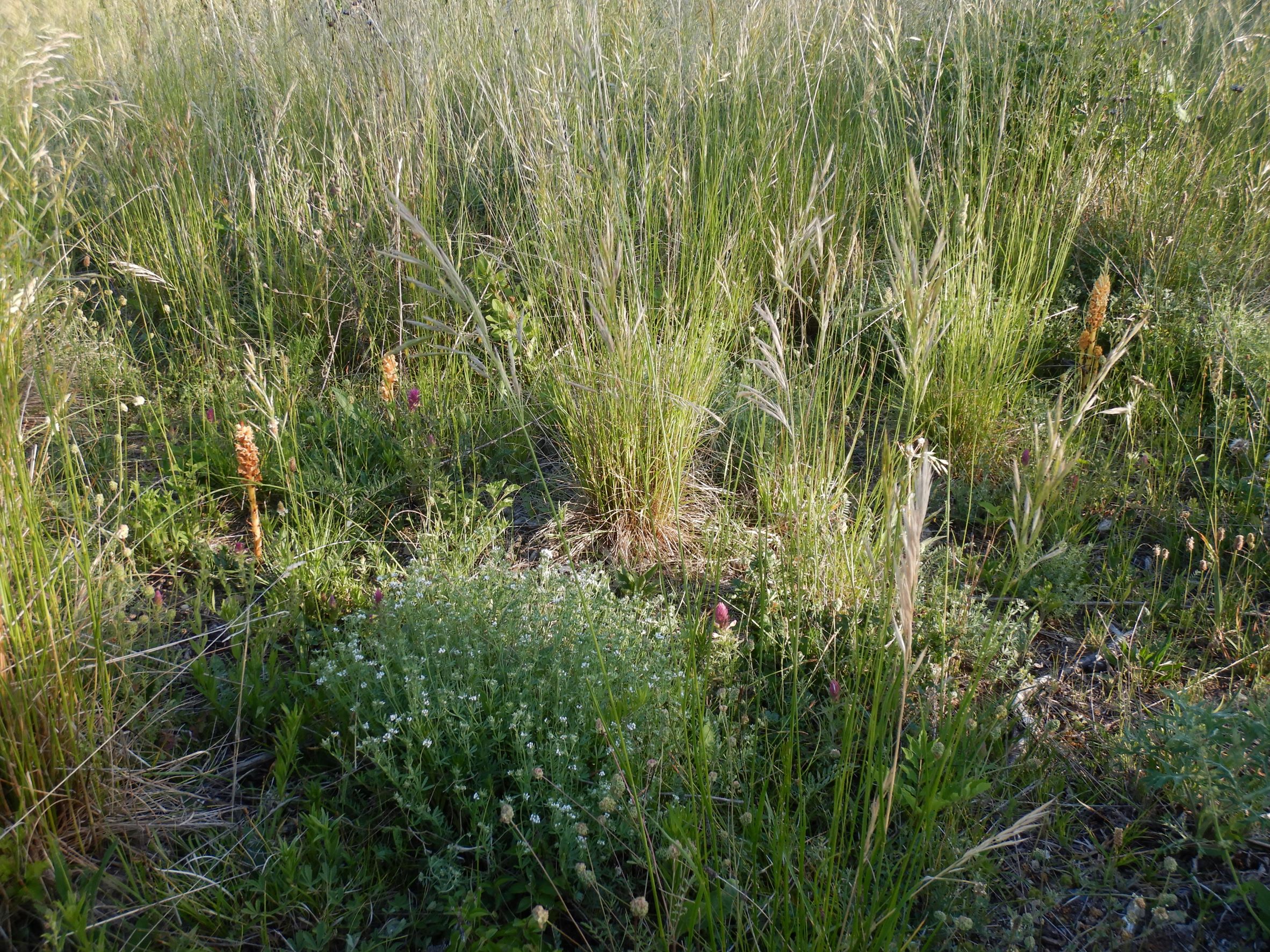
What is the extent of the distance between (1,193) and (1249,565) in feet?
10.1

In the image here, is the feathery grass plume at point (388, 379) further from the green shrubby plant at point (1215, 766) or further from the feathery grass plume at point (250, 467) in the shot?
the green shrubby plant at point (1215, 766)

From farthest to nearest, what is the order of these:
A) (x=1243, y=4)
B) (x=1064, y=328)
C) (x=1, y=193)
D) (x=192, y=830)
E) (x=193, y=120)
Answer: (x=1243, y=4) < (x=193, y=120) < (x=1064, y=328) < (x=192, y=830) < (x=1, y=193)

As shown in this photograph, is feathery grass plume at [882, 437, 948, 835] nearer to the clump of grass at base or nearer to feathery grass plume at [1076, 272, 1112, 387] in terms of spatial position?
the clump of grass at base

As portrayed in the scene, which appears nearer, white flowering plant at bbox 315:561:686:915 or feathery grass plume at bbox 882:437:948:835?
feathery grass plume at bbox 882:437:948:835

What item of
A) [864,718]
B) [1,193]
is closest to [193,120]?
[1,193]

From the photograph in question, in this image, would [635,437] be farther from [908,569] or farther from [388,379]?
[908,569]

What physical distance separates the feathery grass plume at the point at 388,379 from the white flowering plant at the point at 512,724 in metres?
0.92

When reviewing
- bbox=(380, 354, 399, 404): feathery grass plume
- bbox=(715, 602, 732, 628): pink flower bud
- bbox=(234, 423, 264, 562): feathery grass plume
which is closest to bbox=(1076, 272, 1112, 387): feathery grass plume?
bbox=(715, 602, 732, 628): pink flower bud

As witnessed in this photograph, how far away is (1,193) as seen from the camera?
137cm

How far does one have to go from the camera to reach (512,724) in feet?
5.16

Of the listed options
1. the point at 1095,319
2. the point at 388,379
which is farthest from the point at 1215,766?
the point at 388,379

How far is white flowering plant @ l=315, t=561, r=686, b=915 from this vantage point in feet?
4.90

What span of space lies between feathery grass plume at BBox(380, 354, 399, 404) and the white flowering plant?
3.02ft

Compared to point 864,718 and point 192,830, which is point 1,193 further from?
point 864,718
